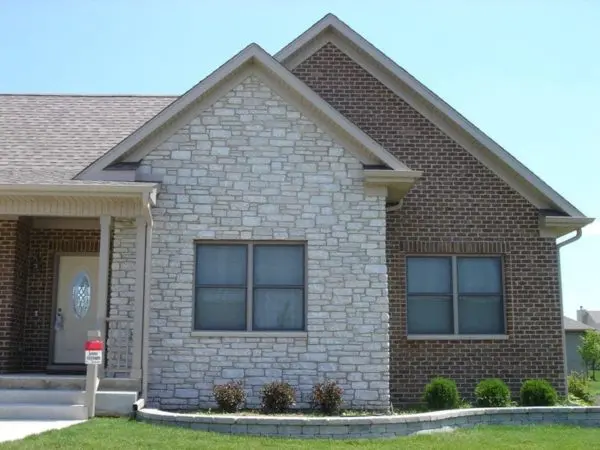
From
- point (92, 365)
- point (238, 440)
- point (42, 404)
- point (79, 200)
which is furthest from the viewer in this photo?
point (79, 200)

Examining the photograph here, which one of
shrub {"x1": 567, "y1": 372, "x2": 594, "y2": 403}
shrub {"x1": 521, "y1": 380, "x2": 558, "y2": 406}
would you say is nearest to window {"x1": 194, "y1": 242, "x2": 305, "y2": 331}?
shrub {"x1": 521, "y1": 380, "x2": 558, "y2": 406}

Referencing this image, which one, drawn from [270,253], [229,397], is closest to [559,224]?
[270,253]

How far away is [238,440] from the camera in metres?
9.04

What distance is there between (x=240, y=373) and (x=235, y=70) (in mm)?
5068

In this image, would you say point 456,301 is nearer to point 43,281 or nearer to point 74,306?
point 74,306

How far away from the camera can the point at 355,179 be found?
1264 centimetres

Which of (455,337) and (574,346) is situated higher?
(455,337)

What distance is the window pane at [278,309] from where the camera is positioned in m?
12.4

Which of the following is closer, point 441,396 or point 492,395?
point 441,396

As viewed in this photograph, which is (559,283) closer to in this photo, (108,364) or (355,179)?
(355,179)

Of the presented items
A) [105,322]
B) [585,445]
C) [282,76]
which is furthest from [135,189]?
[585,445]

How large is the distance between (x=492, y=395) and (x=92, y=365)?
6.47 meters

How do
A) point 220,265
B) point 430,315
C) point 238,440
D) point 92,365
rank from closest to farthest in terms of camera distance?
point 238,440 < point 92,365 < point 220,265 < point 430,315

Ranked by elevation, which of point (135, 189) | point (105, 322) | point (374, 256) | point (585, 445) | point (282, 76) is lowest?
point (585, 445)
